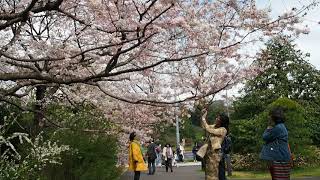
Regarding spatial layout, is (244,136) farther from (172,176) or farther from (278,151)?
(278,151)

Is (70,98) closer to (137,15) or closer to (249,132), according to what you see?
(137,15)

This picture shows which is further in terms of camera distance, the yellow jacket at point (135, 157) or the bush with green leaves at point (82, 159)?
the yellow jacket at point (135, 157)

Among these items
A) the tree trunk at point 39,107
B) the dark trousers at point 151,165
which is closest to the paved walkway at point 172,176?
the dark trousers at point 151,165

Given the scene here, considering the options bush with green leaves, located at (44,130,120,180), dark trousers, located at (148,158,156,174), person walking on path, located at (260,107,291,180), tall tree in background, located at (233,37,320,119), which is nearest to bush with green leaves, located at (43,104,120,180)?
bush with green leaves, located at (44,130,120,180)

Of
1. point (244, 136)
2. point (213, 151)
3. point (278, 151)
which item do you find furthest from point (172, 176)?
point (278, 151)

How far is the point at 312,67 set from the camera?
126 ft

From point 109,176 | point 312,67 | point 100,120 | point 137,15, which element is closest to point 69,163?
point 109,176

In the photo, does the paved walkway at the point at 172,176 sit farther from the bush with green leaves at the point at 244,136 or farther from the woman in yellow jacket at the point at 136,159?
the woman in yellow jacket at the point at 136,159

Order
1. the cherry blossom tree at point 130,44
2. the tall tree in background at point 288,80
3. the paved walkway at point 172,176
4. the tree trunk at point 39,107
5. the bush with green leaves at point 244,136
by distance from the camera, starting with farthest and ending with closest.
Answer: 1. the tall tree in background at point 288,80
2. the bush with green leaves at point 244,136
3. the paved walkway at point 172,176
4. the tree trunk at point 39,107
5. the cherry blossom tree at point 130,44

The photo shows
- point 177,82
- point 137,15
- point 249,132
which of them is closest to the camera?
point 137,15

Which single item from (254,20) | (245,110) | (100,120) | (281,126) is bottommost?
(281,126)

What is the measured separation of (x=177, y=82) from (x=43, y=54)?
276 centimetres

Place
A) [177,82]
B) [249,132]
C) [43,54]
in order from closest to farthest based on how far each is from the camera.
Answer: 1. [43,54]
2. [177,82]
3. [249,132]

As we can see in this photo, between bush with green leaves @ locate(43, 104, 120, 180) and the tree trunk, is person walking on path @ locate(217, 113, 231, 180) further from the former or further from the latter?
the tree trunk
